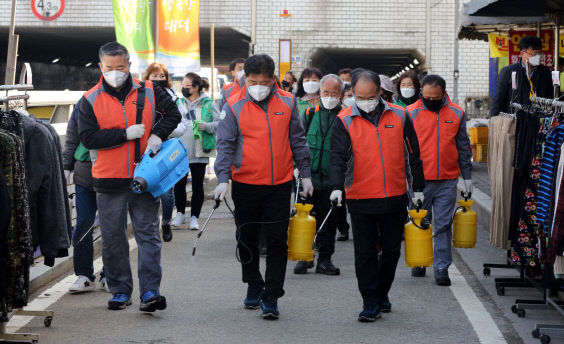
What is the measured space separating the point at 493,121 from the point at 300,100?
2538 mm

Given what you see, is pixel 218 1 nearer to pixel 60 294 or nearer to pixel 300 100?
pixel 300 100

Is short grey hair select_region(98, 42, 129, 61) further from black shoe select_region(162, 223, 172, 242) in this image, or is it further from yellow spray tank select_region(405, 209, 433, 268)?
black shoe select_region(162, 223, 172, 242)

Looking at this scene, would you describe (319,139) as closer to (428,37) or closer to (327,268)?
(327,268)

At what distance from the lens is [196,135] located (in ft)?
40.1

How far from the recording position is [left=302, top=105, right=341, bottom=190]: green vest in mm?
9656

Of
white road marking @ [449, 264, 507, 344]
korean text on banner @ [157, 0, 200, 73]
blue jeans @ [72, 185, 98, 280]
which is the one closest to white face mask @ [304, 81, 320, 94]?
white road marking @ [449, 264, 507, 344]

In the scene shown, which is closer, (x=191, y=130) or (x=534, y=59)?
(x=534, y=59)

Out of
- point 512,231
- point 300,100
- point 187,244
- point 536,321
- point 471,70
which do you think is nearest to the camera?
point 536,321

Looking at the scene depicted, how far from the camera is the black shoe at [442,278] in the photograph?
8609mm

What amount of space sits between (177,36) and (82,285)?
9377 mm

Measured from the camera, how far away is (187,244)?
11.2 meters

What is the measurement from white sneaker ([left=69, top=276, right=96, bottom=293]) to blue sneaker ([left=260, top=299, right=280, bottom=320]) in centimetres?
171

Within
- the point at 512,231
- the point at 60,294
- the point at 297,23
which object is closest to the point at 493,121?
the point at 512,231

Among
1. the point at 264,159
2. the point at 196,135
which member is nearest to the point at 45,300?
the point at 264,159
